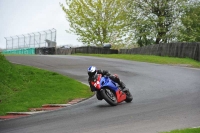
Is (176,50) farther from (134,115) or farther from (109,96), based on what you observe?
(134,115)

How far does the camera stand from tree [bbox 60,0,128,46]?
232 feet

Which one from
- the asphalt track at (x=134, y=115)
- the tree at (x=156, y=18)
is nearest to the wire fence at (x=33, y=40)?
the tree at (x=156, y=18)

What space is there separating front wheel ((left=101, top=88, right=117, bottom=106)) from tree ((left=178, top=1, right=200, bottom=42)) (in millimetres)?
40905

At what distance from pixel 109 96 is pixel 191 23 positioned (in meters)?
42.5

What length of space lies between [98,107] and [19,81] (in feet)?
23.7

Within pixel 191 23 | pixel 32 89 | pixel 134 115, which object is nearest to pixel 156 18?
pixel 191 23

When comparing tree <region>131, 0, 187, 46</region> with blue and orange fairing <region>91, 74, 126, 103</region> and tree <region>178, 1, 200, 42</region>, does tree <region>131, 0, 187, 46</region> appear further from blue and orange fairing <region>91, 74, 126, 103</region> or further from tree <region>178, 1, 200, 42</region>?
blue and orange fairing <region>91, 74, 126, 103</region>

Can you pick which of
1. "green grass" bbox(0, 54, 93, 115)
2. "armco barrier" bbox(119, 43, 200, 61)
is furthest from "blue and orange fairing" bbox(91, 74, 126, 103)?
"armco barrier" bbox(119, 43, 200, 61)

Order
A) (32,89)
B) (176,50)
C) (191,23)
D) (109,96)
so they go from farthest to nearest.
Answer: (191,23)
(176,50)
(32,89)
(109,96)

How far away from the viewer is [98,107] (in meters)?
14.9

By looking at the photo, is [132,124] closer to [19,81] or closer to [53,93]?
[53,93]

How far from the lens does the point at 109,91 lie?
1525 centimetres

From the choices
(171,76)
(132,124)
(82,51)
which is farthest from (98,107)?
(82,51)

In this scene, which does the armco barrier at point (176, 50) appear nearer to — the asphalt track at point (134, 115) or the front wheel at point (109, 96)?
the asphalt track at point (134, 115)
